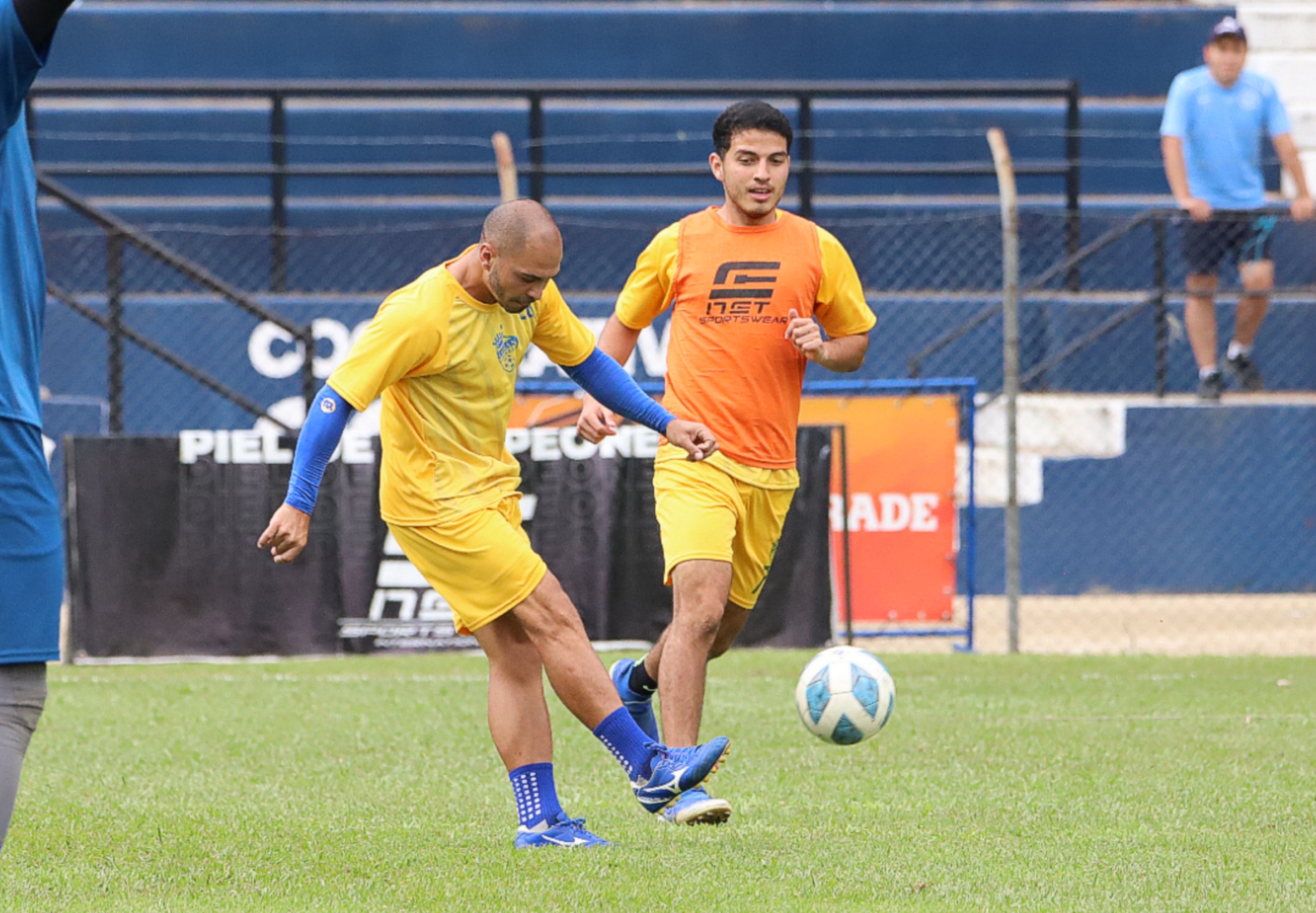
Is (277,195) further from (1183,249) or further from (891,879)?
(891,879)

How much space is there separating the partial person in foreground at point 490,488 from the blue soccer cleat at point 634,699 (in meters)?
1.16

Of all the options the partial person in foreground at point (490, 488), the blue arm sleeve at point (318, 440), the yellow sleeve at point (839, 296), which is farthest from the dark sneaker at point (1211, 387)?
the blue arm sleeve at point (318, 440)

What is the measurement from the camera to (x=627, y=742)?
17.6 ft

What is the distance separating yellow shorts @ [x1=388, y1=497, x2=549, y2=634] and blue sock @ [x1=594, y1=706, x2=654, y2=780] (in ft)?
1.40

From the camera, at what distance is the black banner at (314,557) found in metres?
10.4

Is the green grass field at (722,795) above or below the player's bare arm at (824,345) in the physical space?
below

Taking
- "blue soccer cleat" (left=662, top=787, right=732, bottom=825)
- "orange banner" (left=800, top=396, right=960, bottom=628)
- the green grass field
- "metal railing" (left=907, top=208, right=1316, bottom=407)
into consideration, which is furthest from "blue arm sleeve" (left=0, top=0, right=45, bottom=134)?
"metal railing" (left=907, top=208, right=1316, bottom=407)

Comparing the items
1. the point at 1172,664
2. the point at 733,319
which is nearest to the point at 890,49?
the point at 1172,664

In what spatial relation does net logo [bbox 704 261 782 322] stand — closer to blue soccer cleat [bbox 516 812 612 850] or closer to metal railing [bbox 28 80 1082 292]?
blue soccer cleat [bbox 516 812 612 850]

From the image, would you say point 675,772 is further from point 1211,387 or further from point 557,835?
point 1211,387

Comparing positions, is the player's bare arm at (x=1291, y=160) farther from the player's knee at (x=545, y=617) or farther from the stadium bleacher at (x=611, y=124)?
the player's knee at (x=545, y=617)

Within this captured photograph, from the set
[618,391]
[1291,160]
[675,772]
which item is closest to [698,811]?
[675,772]

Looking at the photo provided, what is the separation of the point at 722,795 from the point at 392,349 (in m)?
2.10

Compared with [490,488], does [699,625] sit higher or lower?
lower
